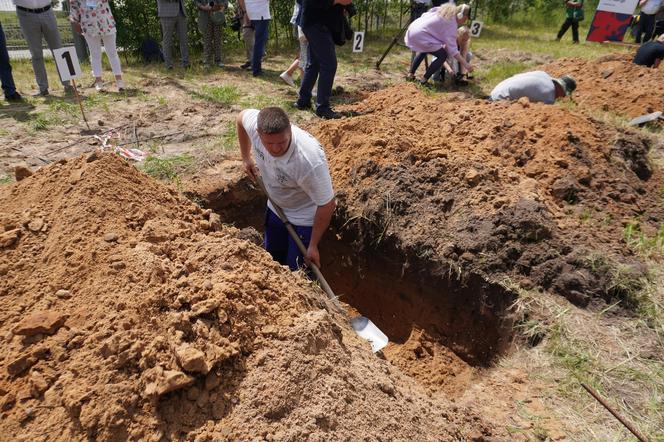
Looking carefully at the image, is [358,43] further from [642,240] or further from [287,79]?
[642,240]

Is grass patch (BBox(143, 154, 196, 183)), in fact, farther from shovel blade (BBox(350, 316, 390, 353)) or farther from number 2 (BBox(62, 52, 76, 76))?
shovel blade (BBox(350, 316, 390, 353))

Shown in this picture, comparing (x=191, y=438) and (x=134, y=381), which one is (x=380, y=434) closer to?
(x=191, y=438)

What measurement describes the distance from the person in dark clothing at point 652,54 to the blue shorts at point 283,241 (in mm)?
8457

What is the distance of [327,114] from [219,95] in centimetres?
206

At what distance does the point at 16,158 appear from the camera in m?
4.78

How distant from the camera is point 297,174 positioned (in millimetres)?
3186

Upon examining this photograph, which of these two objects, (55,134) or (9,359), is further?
(55,134)

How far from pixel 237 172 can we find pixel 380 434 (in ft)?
11.1

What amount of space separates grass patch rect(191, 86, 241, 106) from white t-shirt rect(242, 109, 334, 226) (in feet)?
11.9

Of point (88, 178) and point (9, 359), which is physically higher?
point (88, 178)

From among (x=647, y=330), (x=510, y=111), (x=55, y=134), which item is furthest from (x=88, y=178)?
(x=510, y=111)

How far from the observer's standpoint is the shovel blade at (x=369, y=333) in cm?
321

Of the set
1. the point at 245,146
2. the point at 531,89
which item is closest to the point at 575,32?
the point at 531,89

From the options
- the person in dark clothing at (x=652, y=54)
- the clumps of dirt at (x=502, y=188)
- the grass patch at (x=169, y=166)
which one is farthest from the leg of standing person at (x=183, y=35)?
the person in dark clothing at (x=652, y=54)
